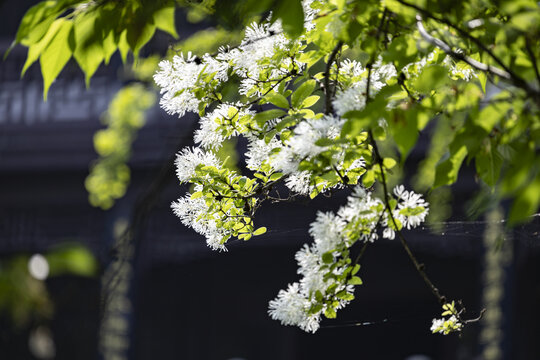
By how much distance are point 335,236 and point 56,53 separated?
16.7 inches

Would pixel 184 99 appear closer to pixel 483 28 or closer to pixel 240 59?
pixel 240 59

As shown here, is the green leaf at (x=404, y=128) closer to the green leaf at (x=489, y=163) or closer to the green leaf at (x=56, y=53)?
the green leaf at (x=489, y=163)

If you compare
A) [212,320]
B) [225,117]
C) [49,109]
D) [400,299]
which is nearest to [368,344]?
[400,299]

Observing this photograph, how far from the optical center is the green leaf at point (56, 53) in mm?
865

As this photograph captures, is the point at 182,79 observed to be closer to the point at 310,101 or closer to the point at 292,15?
the point at 310,101

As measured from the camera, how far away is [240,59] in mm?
1048

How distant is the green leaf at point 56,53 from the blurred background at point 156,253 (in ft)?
10.2

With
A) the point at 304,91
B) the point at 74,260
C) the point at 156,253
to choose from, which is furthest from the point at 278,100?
the point at 156,253

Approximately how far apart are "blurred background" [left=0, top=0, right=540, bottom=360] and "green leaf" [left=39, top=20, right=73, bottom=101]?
311cm

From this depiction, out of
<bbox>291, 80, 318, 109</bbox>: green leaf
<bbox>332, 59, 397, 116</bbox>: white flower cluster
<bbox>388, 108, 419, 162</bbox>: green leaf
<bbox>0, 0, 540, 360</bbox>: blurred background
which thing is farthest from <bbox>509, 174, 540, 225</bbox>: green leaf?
<bbox>0, 0, 540, 360</bbox>: blurred background

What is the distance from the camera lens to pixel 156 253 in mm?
4824

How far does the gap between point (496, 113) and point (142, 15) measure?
461 mm

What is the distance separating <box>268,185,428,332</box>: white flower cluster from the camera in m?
0.86

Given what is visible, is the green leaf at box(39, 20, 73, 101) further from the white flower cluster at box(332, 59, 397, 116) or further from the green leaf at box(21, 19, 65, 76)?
the white flower cluster at box(332, 59, 397, 116)
